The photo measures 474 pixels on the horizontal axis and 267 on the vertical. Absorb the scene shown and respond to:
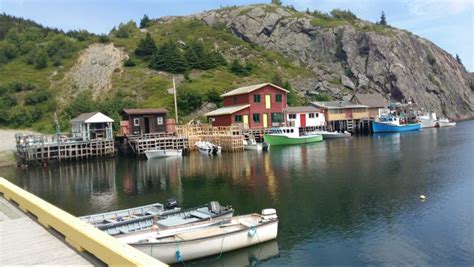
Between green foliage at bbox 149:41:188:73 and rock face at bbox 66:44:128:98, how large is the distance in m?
9.19

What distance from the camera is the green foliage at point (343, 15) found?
161m

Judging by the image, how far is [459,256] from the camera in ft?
55.6

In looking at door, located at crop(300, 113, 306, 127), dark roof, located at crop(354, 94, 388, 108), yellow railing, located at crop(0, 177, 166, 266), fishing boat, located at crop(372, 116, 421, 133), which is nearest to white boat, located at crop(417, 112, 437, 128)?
fishing boat, located at crop(372, 116, 421, 133)

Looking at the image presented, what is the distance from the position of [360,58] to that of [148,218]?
115 meters

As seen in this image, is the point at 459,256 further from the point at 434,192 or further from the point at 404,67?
the point at 404,67

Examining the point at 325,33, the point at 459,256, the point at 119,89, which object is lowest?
the point at 459,256

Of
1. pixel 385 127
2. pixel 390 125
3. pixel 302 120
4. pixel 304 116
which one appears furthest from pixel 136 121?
pixel 390 125

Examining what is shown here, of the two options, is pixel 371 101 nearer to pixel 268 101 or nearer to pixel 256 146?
pixel 268 101

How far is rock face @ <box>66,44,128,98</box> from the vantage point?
93.7 metres

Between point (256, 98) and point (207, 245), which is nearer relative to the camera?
point (207, 245)

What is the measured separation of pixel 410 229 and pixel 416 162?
23152 mm

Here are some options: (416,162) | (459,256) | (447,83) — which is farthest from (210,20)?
(459,256)

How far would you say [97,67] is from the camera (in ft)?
331

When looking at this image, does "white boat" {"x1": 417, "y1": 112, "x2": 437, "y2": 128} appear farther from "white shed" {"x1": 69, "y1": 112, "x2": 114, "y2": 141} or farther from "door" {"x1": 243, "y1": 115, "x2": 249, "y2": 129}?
"white shed" {"x1": 69, "y1": 112, "x2": 114, "y2": 141}
